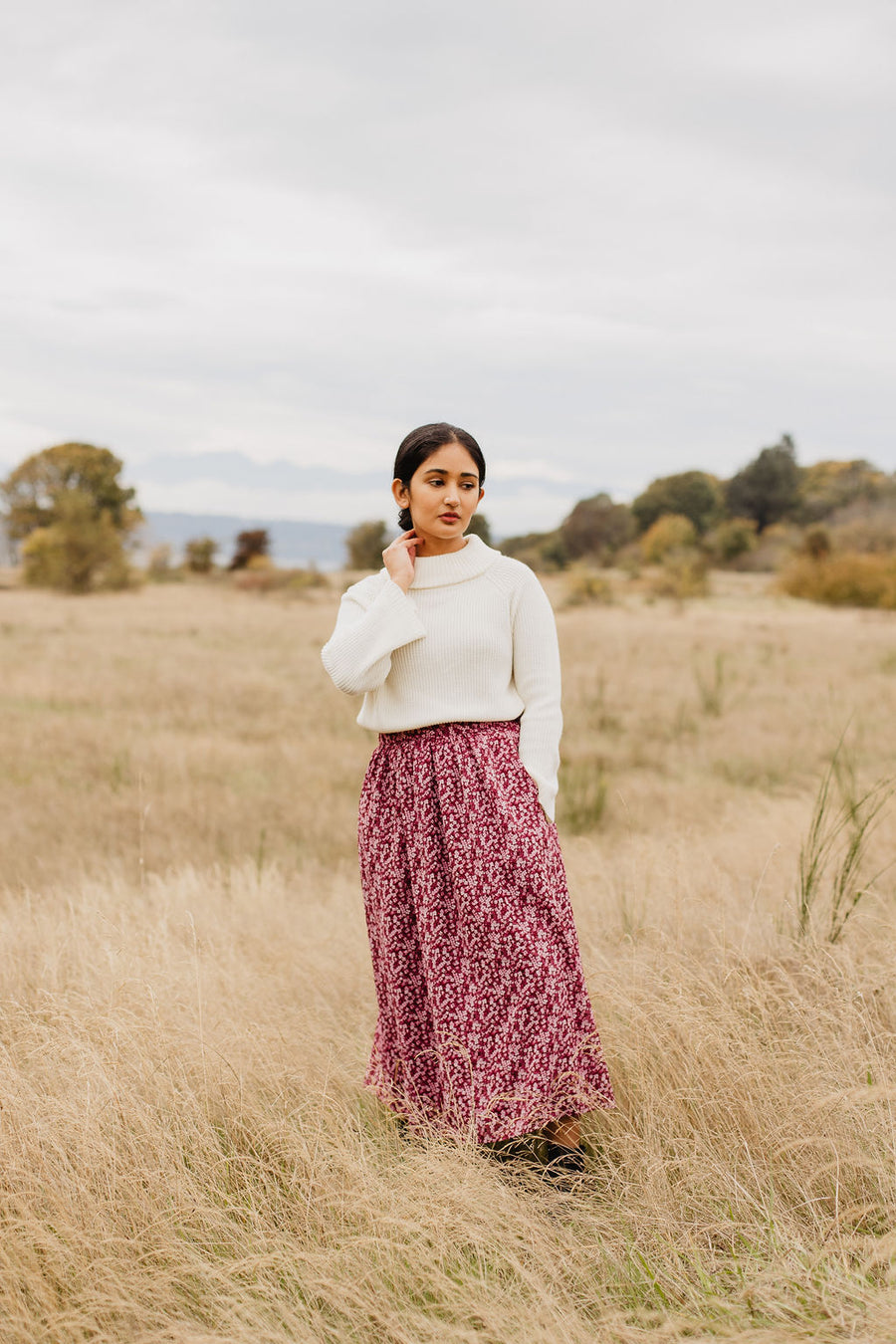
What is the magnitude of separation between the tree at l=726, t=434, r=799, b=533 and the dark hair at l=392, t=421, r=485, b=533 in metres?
55.4

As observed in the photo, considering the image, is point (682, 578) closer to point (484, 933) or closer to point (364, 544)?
point (364, 544)

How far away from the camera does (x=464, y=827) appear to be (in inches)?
96.0

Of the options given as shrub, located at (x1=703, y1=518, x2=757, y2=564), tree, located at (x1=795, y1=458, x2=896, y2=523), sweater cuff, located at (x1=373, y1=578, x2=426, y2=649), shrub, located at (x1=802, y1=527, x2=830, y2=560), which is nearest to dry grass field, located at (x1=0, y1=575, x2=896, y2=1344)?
sweater cuff, located at (x1=373, y1=578, x2=426, y2=649)

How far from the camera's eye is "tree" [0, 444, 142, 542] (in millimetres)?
44594

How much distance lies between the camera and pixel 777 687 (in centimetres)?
1284

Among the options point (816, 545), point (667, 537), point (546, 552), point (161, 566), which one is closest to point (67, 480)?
point (161, 566)

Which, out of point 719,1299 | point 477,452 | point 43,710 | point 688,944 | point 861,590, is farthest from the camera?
point 861,590

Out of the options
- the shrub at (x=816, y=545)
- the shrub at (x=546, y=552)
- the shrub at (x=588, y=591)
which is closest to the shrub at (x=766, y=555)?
the shrub at (x=816, y=545)

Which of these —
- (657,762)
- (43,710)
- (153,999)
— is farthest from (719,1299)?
(43,710)

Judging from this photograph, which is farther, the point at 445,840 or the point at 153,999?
the point at 153,999

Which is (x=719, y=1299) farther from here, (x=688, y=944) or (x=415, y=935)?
(x=688, y=944)

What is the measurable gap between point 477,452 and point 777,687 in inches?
436

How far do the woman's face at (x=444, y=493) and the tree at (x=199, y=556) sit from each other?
45821 millimetres

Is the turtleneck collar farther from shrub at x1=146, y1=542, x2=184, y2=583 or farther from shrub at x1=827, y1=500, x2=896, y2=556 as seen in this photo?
shrub at x1=146, y1=542, x2=184, y2=583
